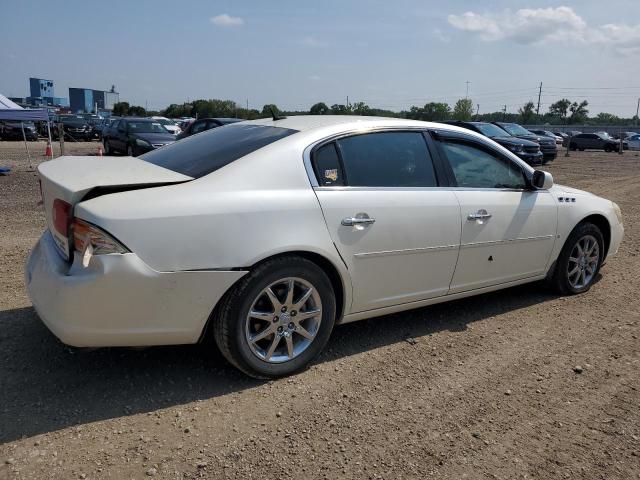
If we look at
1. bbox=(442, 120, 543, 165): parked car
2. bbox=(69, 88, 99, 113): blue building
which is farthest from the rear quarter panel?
bbox=(69, 88, 99, 113): blue building

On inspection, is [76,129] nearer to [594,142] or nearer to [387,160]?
[387,160]

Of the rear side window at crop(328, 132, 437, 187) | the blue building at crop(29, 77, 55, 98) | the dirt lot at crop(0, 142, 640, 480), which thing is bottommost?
the dirt lot at crop(0, 142, 640, 480)

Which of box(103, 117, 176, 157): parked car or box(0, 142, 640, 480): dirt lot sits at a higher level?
box(103, 117, 176, 157): parked car

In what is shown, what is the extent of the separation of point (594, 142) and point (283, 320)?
41702 mm

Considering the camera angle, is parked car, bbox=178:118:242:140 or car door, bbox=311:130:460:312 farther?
parked car, bbox=178:118:242:140

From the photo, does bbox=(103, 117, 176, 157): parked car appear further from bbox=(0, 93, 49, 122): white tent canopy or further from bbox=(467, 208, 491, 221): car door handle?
bbox=(467, 208, 491, 221): car door handle

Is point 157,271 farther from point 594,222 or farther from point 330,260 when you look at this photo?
point 594,222

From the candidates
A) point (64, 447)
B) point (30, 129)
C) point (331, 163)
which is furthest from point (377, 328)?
point (30, 129)

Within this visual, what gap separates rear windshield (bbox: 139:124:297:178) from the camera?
331 centimetres

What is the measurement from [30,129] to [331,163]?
3168 cm

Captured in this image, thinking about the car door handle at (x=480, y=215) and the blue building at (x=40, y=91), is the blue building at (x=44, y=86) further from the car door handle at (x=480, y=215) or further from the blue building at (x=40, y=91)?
the car door handle at (x=480, y=215)

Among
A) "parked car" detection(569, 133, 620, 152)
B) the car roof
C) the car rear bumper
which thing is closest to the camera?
the car rear bumper

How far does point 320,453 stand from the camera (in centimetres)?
262

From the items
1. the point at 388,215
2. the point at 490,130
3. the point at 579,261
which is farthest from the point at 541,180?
the point at 490,130
